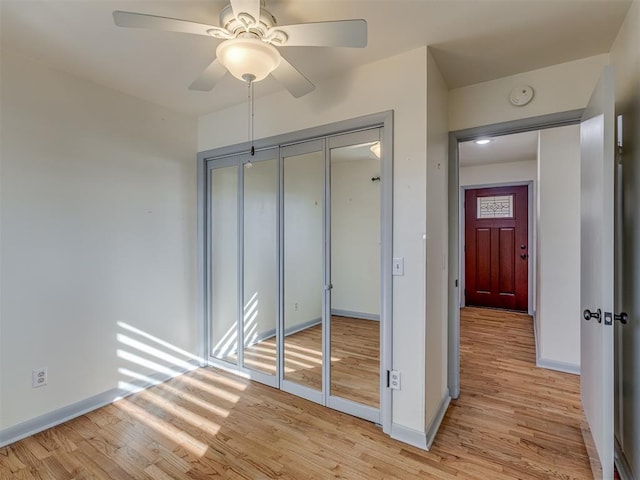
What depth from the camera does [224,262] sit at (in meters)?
3.19

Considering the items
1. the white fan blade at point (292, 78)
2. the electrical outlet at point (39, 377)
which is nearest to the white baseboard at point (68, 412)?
the electrical outlet at point (39, 377)

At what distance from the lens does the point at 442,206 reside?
2.40 m

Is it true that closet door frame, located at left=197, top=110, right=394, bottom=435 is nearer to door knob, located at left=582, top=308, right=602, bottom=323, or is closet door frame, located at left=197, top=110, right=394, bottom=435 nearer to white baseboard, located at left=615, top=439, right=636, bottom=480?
door knob, located at left=582, top=308, right=602, bottom=323

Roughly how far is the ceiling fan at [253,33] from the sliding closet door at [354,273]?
3.03ft

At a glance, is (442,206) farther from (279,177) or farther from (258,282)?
(258,282)

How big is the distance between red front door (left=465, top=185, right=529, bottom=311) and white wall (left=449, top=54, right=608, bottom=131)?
12.0ft

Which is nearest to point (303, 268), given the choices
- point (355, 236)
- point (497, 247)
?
point (355, 236)

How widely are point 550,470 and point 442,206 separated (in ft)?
5.58

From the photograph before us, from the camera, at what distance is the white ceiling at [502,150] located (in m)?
4.02

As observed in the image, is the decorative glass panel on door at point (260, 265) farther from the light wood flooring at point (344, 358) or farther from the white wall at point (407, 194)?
the white wall at point (407, 194)

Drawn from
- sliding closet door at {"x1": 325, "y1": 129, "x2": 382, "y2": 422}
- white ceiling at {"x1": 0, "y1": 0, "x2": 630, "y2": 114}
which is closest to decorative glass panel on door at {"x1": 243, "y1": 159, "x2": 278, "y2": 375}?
sliding closet door at {"x1": 325, "y1": 129, "x2": 382, "y2": 422}

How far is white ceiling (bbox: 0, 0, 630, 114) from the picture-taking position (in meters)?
1.63

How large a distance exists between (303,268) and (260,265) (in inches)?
19.5

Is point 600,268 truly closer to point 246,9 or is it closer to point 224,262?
point 246,9
